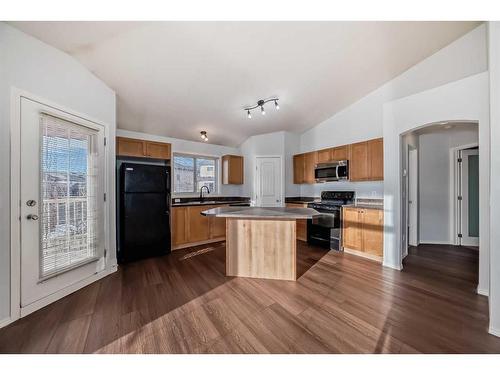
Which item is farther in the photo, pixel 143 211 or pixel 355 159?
pixel 355 159

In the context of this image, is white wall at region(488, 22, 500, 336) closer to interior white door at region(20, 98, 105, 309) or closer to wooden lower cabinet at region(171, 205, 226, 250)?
wooden lower cabinet at region(171, 205, 226, 250)

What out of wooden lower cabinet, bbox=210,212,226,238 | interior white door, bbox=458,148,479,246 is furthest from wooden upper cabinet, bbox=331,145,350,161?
wooden lower cabinet, bbox=210,212,226,238

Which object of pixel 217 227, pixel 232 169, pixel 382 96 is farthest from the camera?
pixel 232 169

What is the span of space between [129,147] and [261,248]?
2.83 meters

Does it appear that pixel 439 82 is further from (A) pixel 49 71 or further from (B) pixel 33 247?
(B) pixel 33 247

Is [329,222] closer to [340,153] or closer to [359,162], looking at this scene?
[359,162]

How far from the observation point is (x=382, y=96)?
11.3 ft

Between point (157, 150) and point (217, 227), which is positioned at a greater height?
point (157, 150)

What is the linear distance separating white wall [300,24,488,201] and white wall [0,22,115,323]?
4.08m

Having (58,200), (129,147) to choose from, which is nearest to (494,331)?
(58,200)

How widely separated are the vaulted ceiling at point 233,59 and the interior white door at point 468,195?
248 cm

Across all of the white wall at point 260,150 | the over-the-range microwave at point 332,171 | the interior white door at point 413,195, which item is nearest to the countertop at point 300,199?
the white wall at point 260,150

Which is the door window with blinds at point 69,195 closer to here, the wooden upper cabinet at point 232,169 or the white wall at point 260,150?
the wooden upper cabinet at point 232,169

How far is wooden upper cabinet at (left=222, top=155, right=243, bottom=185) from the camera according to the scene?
16.3 ft
